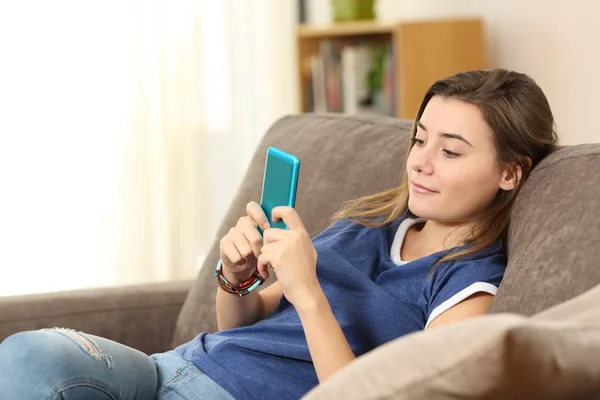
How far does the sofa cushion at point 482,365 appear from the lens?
78 centimetres

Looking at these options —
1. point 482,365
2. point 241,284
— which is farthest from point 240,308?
point 482,365

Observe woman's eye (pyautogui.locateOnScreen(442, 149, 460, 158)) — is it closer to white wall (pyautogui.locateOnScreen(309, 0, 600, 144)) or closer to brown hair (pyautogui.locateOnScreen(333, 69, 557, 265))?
brown hair (pyautogui.locateOnScreen(333, 69, 557, 265))

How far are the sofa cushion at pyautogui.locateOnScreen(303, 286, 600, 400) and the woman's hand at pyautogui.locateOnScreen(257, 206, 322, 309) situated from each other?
41 centimetres

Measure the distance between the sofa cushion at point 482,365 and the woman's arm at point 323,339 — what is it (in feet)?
1.27

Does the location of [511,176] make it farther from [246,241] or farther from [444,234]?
[246,241]

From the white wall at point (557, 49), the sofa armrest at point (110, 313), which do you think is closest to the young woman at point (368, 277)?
the sofa armrest at point (110, 313)

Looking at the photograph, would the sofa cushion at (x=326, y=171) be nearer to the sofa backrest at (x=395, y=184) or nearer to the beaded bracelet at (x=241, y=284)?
the sofa backrest at (x=395, y=184)

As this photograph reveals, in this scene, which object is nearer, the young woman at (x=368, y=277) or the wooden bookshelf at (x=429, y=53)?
the young woman at (x=368, y=277)

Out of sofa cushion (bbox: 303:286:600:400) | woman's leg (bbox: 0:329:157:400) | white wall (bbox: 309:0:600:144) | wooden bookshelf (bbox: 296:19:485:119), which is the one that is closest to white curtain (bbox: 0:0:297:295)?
wooden bookshelf (bbox: 296:19:485:119)

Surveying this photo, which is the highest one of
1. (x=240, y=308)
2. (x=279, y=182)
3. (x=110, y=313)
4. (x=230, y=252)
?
(x=279, y=182)

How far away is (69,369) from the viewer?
1241 millimetres

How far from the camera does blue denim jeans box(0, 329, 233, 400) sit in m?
1.23

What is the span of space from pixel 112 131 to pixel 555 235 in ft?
7.70

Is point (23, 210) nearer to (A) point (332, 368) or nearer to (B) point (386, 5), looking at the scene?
(B) point (386, 5)
